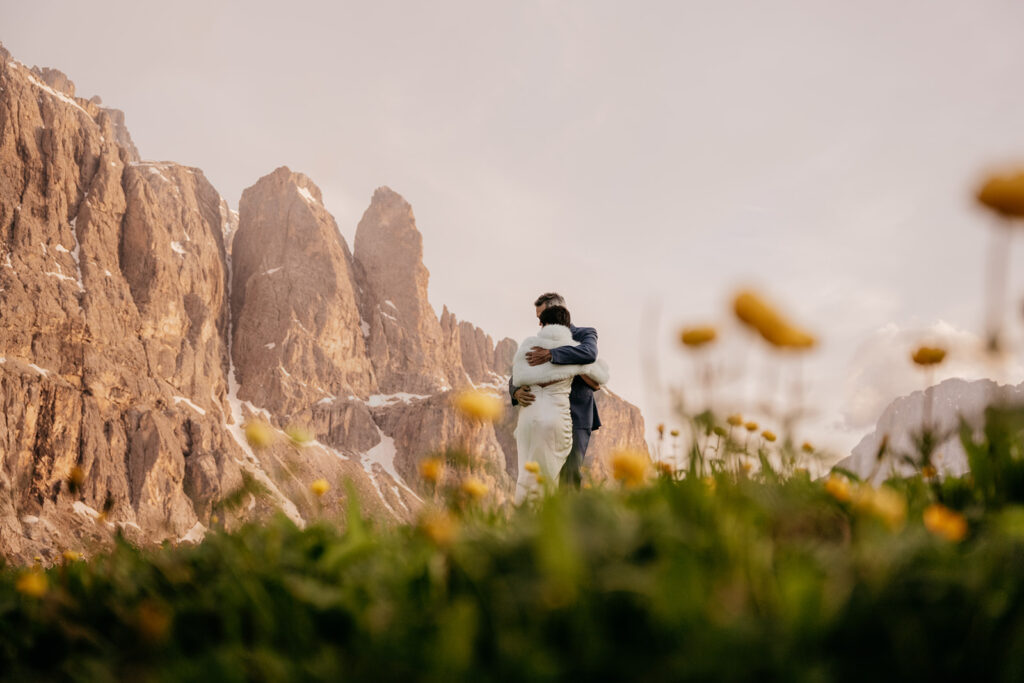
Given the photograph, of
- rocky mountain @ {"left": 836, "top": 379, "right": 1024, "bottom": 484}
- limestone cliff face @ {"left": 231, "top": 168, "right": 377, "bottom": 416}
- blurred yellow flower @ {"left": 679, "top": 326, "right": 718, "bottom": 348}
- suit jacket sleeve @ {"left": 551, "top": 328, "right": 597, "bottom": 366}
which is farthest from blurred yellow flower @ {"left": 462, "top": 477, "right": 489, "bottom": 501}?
limestone cliff face @ {"left": 231, "top": 168, "right": 377, "bottom": 416}

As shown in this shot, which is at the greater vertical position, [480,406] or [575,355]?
[575,355]

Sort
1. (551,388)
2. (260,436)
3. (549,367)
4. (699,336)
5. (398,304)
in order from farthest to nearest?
(398,304)
(551,388)
(549,367)
(260,436)
(699,336)

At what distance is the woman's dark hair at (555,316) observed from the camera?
6.60 m

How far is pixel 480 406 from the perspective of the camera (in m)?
2.28

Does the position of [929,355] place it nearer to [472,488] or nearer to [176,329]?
[472,488]

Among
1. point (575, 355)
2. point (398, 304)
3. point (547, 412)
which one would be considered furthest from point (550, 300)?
point (398, 304)

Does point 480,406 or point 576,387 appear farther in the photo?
point 576,387

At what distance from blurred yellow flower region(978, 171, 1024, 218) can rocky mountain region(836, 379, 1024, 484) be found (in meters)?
1.04

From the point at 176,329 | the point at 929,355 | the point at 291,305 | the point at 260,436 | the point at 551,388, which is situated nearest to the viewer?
Answer: the point at 929,355

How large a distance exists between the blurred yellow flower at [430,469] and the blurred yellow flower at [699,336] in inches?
43.0

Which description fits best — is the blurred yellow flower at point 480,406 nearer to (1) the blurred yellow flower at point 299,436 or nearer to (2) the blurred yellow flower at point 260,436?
(1) the blurred yellow flower at point 299,436

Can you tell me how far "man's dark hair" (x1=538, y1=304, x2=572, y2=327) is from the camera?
→ 6604mm

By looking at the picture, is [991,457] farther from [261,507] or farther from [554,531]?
[261,507]

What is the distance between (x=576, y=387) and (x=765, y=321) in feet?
17.8
